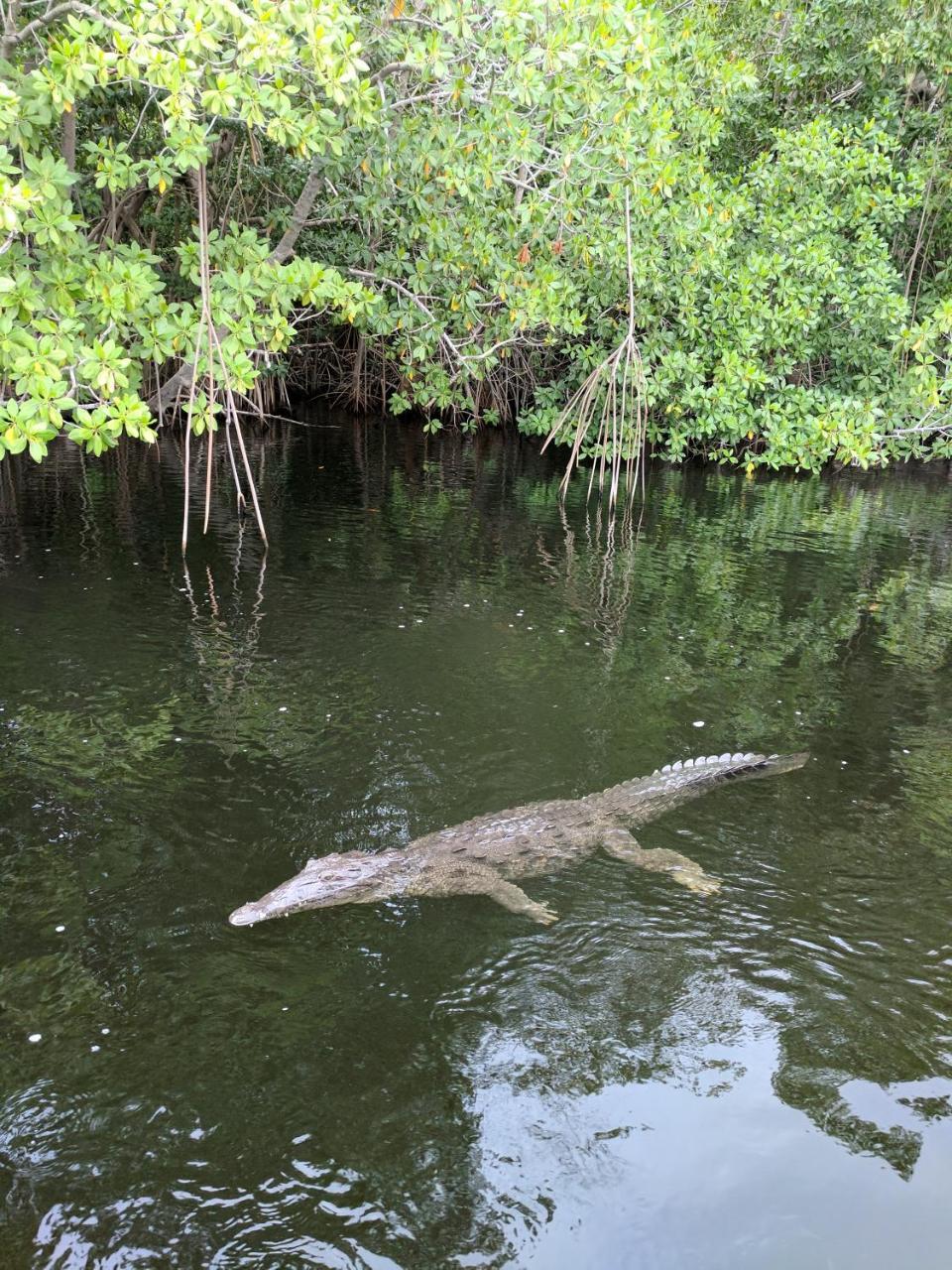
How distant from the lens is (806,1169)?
148 inches

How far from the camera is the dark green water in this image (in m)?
3.49

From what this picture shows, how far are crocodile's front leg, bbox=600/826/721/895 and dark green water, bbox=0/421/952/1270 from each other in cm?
11

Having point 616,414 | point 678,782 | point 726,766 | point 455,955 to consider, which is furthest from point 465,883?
point 616,414

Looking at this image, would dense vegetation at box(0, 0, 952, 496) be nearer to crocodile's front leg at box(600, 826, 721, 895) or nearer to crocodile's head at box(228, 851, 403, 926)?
crocodile's head at box(228, 851, 403, 926)

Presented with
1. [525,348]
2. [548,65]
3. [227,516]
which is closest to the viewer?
Answer: [548,65]

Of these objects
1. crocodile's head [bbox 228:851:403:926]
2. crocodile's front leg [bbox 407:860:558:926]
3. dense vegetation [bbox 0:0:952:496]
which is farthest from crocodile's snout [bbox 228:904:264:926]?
dense vegetation [bbox 0:0:952:496]

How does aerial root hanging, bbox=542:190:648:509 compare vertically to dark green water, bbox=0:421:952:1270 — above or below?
above

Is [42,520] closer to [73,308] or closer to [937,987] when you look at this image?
[73,308]

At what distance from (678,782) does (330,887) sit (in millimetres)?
2507

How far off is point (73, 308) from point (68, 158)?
3.68 meters

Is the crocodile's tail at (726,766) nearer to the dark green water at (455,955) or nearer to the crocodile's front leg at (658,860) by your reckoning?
the dark green water at (455,955)

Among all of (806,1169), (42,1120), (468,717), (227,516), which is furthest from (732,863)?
(227,516)

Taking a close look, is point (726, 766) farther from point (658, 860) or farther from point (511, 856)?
point (511, 856)

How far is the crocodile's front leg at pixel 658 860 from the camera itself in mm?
5418
